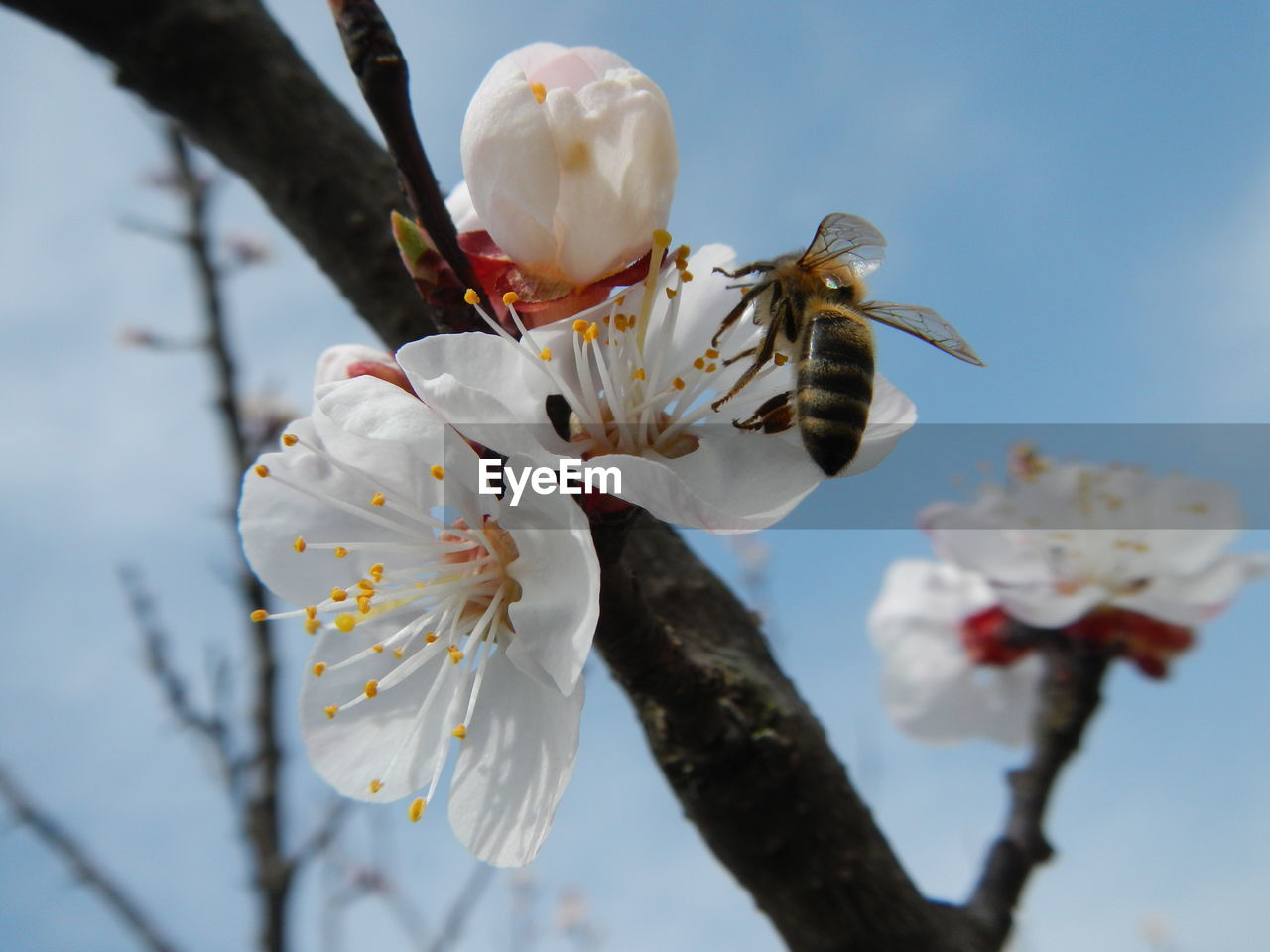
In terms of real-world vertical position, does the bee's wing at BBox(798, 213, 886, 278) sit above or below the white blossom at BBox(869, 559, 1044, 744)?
above

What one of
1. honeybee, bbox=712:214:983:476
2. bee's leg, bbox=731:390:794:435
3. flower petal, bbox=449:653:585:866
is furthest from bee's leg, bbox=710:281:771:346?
flower petal, bbox=449:653:585:866

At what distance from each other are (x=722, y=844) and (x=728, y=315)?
62cm

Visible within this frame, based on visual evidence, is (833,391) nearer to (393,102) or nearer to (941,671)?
(393,102)

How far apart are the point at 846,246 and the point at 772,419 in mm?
263

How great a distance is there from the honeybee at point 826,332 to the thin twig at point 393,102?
29 cm

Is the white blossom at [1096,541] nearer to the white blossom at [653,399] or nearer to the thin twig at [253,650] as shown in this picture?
the white blossom at [653,399]

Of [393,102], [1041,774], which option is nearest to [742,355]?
[393,102]

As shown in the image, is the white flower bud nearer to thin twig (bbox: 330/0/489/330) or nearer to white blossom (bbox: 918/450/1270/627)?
thin twig (bbox: 330/0/489/330)

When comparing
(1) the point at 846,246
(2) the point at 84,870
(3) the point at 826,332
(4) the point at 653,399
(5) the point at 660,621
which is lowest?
(2) the point at 84,870

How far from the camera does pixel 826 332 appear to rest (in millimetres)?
903

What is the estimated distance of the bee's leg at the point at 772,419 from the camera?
2.97 ft

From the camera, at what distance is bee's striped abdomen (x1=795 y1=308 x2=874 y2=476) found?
2.65 ft

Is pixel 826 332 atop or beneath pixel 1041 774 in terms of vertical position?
atop

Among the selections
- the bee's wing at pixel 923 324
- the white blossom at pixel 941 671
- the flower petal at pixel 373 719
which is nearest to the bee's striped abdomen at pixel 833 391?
the bee's wing at pixel 923 324
